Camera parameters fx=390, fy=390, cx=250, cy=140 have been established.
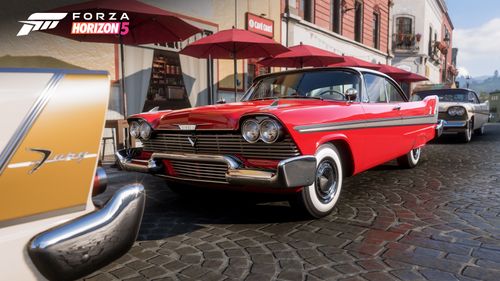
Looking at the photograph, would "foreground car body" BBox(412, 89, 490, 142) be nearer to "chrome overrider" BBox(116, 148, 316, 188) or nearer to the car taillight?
"chrome overrider" BBox(116, 148, 316, 188)

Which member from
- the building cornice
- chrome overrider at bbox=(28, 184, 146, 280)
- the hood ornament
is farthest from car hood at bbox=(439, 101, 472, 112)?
chrome overrider at bbox=(28, 184, 146, 280)

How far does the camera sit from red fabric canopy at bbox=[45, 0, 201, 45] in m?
5.67

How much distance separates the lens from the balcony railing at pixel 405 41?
30.5 metres

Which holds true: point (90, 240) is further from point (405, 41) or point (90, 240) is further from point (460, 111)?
point (405, 41)

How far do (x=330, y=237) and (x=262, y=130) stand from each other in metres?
1.00

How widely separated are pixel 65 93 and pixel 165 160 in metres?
2.30

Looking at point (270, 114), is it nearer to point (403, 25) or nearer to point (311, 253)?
point (311, 253)

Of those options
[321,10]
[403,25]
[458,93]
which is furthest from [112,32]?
[403,25]

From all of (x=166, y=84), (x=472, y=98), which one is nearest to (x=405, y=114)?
(x=166, y=84)

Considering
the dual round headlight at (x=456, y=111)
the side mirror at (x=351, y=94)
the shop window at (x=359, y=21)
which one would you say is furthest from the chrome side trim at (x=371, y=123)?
the shop window at (x=359, y=21)

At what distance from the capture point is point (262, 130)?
3.13 meters

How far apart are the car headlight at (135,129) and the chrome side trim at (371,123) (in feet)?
5.79

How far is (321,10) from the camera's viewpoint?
16625mm

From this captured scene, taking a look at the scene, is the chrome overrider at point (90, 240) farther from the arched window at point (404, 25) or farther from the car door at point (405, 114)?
the arched window at point (404, 25)
